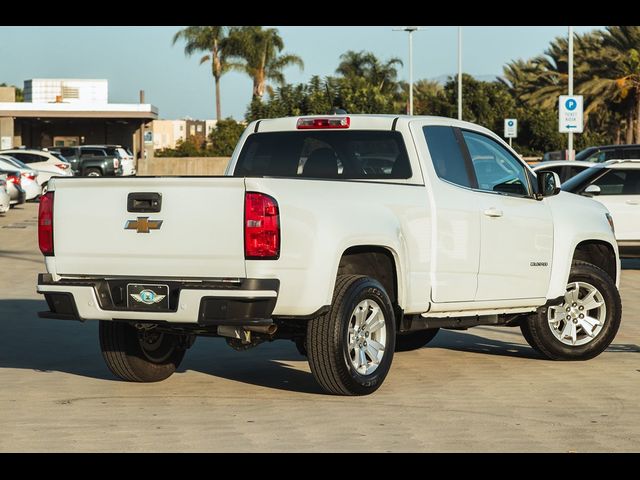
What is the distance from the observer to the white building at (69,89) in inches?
3319

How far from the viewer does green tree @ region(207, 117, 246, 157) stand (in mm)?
76688

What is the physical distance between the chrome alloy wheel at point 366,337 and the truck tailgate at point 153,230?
1104 millimetres

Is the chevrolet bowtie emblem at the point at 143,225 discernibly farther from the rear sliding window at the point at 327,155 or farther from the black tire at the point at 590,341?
the black tire at the point at 590,341

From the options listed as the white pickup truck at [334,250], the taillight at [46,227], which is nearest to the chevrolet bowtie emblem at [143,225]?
A: the white pickup truck at [334,250]

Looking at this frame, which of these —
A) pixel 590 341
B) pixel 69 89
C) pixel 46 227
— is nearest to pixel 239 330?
pixel 46 227

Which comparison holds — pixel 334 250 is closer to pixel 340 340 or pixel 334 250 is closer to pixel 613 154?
pixel 340 340

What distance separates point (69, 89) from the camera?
278 feet

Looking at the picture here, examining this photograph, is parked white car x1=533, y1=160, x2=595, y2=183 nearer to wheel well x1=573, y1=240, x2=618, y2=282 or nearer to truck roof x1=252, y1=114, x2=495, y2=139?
wheel well x1=573, y1=240, x2=618, y2=282

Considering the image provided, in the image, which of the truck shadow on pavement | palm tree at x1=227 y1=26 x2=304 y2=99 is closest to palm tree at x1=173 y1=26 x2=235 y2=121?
palm tree at x1=227 y1=26 x2=304 y2=99

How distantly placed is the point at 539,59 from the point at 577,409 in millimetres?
65012

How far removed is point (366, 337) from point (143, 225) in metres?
1.75

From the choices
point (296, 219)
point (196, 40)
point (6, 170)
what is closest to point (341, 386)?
point (296, 219)

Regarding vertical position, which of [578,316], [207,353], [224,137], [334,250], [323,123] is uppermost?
[224,137]

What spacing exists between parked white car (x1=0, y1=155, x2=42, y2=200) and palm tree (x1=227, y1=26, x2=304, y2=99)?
43.9 m
